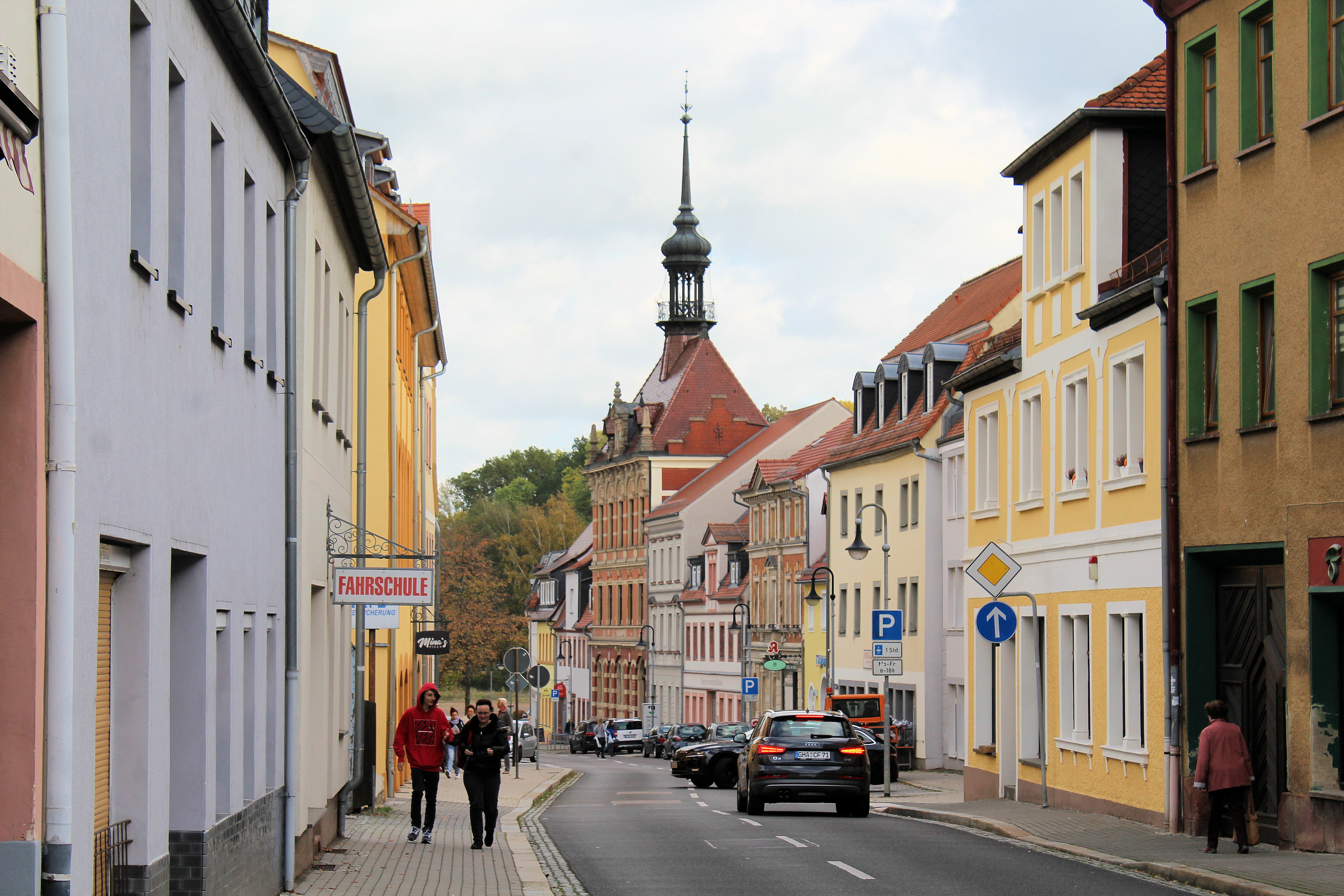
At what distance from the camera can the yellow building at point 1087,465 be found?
958 inches

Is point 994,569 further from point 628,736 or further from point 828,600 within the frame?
point 628,736

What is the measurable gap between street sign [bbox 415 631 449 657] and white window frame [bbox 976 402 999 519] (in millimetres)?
9884

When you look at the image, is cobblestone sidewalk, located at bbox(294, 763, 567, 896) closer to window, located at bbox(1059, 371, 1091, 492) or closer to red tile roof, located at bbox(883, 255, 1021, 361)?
window, located at bbox(1059, 371, 1091, 492)

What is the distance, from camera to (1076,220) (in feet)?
91.4

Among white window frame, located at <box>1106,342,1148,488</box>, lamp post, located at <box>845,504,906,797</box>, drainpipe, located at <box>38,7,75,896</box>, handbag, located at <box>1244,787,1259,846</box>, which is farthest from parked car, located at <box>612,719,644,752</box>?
drainpipe, located at <box>38,7,75,896</box>

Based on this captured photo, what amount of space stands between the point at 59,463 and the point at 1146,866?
12.8 meters

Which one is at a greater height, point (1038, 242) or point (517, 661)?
point (1038, 242)

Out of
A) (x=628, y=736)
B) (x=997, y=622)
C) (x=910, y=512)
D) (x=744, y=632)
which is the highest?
(x=910, y=512)

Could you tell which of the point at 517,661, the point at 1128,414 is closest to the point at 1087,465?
the point at 1128,414

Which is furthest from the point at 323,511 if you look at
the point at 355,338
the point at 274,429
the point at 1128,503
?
the point at 1128,503

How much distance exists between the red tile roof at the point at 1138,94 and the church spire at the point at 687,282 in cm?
8316

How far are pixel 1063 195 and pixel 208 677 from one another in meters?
19.7

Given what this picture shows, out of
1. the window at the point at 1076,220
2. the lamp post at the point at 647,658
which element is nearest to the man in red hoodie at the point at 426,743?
the window at the point at 1076,220

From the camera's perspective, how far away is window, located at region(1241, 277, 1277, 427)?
2002 cm
